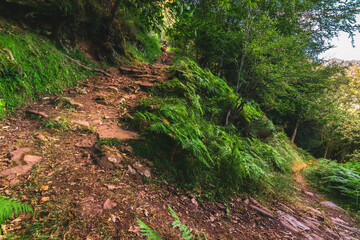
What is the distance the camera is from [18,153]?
6.01 ft

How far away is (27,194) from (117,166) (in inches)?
33.5

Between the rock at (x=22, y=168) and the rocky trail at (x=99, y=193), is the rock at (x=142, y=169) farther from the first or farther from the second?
the rock at (x=22, y=168)

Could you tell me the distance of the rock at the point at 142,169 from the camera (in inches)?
83.2

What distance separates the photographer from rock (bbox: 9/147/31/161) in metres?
1.76

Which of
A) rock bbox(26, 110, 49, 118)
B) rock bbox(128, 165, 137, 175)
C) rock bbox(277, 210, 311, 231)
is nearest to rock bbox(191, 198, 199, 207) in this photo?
rock bbox(128, 165, 137, 175)

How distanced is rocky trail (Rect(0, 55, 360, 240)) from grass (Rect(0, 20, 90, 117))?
11.1 inches

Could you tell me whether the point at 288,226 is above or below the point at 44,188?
below

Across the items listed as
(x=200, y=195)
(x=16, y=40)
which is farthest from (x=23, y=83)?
(x=200, y=195)

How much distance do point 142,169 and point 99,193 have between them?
0.66 meters

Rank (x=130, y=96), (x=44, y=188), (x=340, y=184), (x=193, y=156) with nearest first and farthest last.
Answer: (x=44, y=188)
(x=193, y=156)
(x=130, y=96)
(x=340, y=184)

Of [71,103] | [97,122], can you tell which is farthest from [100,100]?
[97,122]

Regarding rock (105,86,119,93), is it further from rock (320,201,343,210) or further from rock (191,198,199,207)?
rock (320,201,343,210)

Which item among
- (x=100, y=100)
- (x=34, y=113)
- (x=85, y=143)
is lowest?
(x=85, y=143)

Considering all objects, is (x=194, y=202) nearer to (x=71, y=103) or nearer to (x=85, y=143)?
(x=85, y=143)
